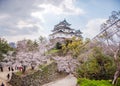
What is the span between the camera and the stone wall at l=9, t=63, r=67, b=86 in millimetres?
18703

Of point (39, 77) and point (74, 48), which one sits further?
point (74, 48)

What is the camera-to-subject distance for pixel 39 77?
1972 centimetres

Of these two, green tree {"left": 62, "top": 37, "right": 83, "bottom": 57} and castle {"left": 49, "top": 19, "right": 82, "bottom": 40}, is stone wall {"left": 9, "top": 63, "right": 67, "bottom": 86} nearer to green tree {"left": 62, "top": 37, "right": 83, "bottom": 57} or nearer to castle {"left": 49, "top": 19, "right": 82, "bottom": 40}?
green tree {"left": 62, "top": 37, "right": 83, "bottom": 57}

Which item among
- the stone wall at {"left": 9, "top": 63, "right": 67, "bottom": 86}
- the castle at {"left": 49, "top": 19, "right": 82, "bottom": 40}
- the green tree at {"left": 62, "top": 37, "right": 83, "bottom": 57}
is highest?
the castle at {"left": 49, "top": 19, "right": 82, "bottom": 40}

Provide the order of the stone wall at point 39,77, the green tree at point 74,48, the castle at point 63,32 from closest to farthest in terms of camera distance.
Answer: the stone wall at point 39,77
the green tree at point 74,48
the castle at point 63,32

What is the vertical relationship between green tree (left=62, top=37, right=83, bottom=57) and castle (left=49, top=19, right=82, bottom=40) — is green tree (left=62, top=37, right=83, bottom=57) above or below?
below

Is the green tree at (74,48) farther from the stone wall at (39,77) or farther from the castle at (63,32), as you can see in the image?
the castle at (63,32)

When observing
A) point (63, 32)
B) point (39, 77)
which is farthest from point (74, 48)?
point (63, 32)

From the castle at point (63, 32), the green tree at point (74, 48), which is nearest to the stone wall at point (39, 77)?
the green tree at point (74, 48)

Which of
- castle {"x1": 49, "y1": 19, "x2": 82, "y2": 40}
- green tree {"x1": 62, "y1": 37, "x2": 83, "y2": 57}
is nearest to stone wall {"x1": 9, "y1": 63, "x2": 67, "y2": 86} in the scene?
green tree {"x1": 62, "y1": 37, "x2": 83, "y2": 57}

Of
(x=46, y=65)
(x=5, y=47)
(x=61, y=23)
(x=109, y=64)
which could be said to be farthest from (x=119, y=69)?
(x=61, y=23)

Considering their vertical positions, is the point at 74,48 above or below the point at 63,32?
below

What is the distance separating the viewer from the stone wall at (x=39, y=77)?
18.7 m

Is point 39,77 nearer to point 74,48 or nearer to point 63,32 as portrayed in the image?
point 74,48
